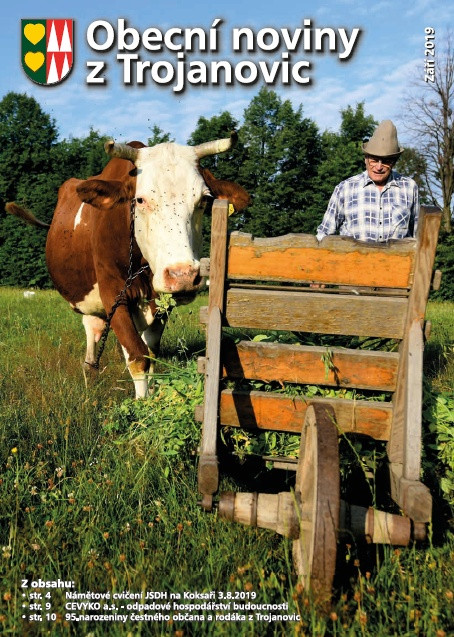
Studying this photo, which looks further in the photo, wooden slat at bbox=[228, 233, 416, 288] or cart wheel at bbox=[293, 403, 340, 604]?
wooden slat at bbox=[228, 233, 416, 288]

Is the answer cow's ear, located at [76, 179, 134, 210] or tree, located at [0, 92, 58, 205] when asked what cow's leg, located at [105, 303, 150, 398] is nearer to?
cow's ear, located at [76, 179, 134, 210]

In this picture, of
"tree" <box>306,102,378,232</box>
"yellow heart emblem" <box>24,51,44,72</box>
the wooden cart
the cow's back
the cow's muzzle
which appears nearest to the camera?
the wooden cart

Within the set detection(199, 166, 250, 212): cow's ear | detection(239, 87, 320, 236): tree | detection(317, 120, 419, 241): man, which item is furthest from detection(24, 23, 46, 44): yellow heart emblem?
detection(239, 87, 320, 236): tree

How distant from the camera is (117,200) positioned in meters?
4.54

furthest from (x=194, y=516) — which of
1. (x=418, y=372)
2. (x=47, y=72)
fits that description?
(x=47, y=72)

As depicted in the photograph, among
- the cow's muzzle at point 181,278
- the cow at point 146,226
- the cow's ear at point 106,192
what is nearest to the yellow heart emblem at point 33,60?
the cow at point 146,226

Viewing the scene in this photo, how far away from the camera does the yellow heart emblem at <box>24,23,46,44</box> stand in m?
9.83

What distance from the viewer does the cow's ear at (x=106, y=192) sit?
4453 millimetres

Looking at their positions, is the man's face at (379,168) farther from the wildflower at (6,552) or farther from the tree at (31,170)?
the tree at (31,170)

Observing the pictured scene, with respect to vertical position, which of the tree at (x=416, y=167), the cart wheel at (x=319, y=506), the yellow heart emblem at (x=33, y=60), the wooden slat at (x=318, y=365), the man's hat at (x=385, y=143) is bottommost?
the cart wheel at (x=319, y=506)

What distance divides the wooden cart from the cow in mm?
1348

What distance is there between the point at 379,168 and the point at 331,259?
7.63ft

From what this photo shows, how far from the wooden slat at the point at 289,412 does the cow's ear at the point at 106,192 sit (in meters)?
2.38

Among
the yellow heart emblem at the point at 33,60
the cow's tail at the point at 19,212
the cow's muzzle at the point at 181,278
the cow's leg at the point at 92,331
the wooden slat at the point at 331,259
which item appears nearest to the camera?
the wooden slat at the point at 331,259
